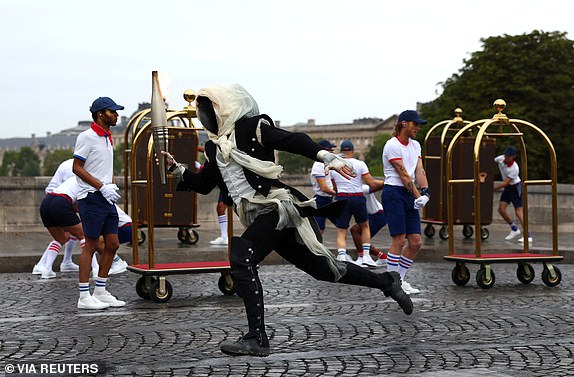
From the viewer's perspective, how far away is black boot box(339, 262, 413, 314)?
751cm

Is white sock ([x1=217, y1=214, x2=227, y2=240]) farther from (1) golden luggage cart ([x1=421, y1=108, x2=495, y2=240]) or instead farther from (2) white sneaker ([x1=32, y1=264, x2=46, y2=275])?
(2) white sneaker ([x1=32, y1=264, x2=46, y2=275])

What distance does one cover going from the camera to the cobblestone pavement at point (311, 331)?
21.5 feet

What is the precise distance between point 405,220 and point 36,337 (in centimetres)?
401

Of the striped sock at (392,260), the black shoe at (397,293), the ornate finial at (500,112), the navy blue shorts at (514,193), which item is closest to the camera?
the black shoe at (397,293)

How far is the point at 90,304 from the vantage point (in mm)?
9453

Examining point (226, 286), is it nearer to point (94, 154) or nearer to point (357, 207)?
point (94, 154)

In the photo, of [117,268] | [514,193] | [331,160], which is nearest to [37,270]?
[117,268]

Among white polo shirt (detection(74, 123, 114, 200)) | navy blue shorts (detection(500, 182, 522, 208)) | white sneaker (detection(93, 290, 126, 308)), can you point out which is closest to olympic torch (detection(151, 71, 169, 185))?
white polo shirt (detection(74, 123, 114, 200))

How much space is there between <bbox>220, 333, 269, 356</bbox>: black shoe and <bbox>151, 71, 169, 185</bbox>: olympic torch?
1.39 meters

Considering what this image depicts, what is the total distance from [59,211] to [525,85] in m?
44.8

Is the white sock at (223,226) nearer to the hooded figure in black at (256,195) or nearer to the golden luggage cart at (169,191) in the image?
the golden luggage cart at (169,191)

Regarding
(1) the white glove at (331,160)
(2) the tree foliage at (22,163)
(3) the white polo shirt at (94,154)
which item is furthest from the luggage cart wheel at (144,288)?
(2) the tree foliage at (22,163)

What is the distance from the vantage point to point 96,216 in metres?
9.42

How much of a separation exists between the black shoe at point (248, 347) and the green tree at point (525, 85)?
151 ft
